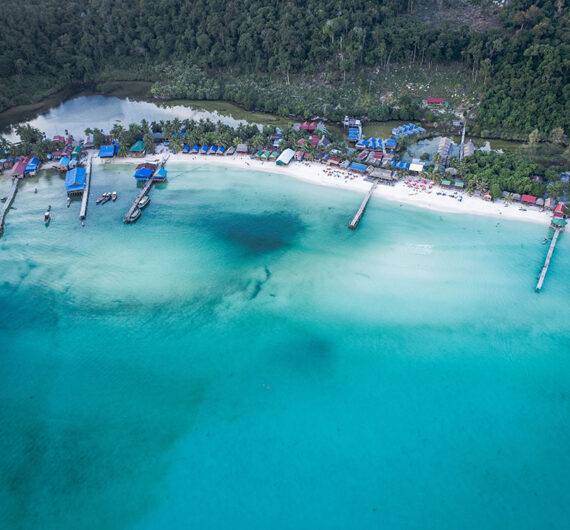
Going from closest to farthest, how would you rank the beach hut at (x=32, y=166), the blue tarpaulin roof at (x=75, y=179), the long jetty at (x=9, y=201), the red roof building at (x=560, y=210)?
the red roof building at (x=560, y=210)
the long jetty at (x=9, y=201)
the blue tarpaulin roof at (x=75, y=179)
the beach hut at (x=32, y=166)

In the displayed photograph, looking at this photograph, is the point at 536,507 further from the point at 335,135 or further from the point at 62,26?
the point at 62,26

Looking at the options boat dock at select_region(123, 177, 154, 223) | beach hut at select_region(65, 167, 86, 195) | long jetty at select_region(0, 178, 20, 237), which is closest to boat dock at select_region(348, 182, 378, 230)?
boat dock at select_region(123, 177, 154, 223)

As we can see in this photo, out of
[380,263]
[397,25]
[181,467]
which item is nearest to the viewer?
[181,467]

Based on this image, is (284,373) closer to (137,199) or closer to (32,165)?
(137,199)

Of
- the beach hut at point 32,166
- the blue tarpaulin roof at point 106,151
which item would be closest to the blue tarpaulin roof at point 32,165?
the beach hut at point 32,166

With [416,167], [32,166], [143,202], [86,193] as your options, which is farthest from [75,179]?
[416,167]

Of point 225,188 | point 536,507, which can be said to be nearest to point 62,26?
point 225,188

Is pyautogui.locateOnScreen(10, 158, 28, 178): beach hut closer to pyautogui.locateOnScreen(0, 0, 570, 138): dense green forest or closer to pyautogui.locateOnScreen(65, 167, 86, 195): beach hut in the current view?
pyautogui.locateOnScreen(65, 167, 86, 195): beach hut

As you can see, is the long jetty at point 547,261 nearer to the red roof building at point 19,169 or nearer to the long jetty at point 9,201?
the long jetty at point 9,201
